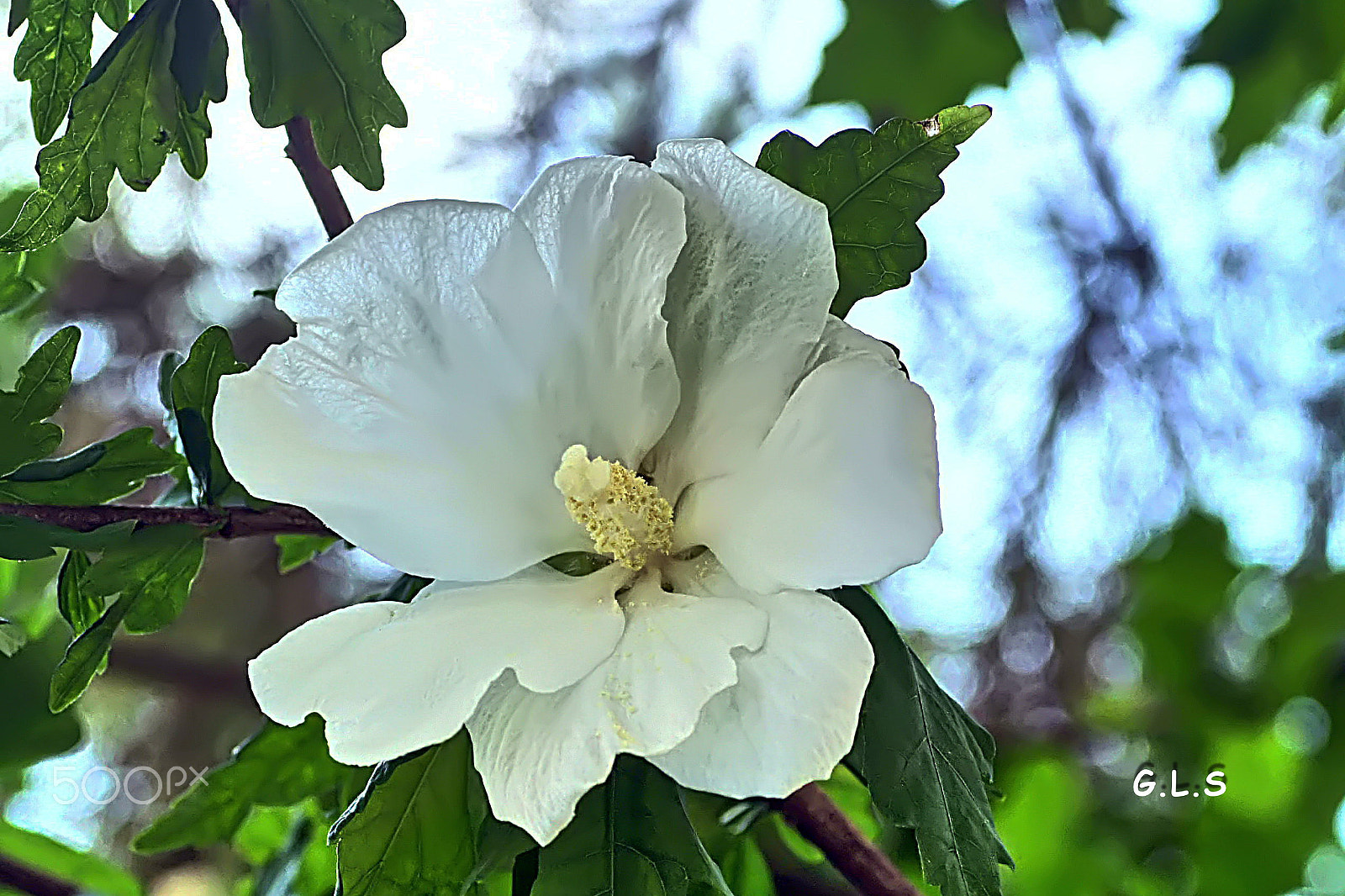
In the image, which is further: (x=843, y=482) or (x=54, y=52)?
(x=54, y=52)

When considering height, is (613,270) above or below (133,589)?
above

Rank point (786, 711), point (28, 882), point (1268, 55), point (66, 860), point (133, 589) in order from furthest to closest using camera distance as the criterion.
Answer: point (1268, 55)
point (66, 860)
point (28, 882)
point (133, 589)
point (786, 711)

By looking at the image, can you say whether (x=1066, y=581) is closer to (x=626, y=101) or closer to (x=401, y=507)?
(x=626, y=101)

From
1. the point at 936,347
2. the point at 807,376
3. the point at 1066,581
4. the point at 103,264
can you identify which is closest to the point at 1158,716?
the point at 1066,581

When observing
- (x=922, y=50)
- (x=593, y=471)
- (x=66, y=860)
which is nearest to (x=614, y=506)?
(x=593, y=471)

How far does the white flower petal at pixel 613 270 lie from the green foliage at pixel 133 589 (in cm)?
13

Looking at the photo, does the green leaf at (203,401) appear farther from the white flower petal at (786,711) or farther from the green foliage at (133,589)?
the white flower petal at (786,711)

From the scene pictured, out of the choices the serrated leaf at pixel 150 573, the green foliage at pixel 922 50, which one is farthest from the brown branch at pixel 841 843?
the green foliage at pixel 922 50

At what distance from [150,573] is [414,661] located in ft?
0.44

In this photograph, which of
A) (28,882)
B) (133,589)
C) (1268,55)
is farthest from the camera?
(1268,55)

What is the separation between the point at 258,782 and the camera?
1.28 ft

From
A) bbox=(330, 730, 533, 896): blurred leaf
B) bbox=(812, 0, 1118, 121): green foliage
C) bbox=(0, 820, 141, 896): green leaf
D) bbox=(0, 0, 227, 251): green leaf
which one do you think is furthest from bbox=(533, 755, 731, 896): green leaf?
bbox=(812, 0, 1118, 121): green foliage

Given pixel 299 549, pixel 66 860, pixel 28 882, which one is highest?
pixel 299 549

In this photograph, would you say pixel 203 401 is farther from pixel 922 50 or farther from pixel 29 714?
pixel 922 50
